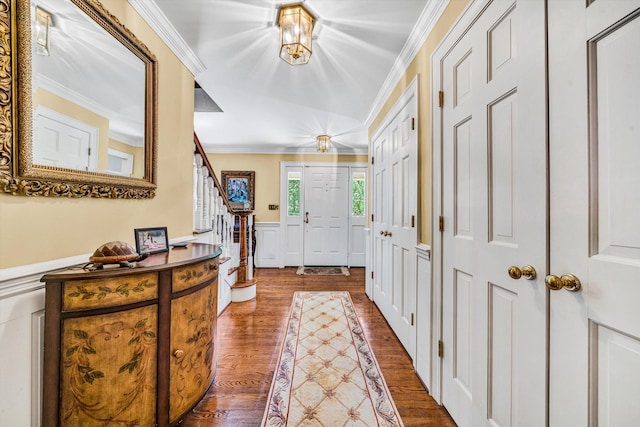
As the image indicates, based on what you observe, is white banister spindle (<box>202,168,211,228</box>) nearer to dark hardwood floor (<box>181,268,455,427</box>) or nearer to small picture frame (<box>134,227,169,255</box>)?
dark hardwood floor (<box>181,268,455,427</box>)

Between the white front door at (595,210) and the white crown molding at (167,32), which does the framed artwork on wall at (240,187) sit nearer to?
the white crown molding at (167,32)

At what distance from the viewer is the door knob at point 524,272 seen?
2.94ft

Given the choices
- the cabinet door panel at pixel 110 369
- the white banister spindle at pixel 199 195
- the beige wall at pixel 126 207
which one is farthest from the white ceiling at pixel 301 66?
the cabinet door panel at pixel 110 369

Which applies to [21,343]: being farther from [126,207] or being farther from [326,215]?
[326,215]

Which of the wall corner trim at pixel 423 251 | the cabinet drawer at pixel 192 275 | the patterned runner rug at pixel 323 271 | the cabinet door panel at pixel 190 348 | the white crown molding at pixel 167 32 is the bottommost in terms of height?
the patterned runner rug at pixel 323 271

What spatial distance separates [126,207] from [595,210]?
2019mm

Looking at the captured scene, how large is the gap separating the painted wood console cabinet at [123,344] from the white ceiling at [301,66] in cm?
152

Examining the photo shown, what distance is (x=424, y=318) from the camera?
1.74 metres

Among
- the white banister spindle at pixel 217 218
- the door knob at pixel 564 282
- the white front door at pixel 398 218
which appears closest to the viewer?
the door knob at pixel 564 282

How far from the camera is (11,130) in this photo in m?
0.95

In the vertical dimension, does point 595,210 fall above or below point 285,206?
below

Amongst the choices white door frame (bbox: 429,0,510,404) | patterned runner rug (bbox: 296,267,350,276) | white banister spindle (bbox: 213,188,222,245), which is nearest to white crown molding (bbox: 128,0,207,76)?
white banister spindle (bbox: 213,188,222,245)

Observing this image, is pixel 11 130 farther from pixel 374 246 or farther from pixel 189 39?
pixel 374 246

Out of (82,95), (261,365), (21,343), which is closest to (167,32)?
(82,95)
